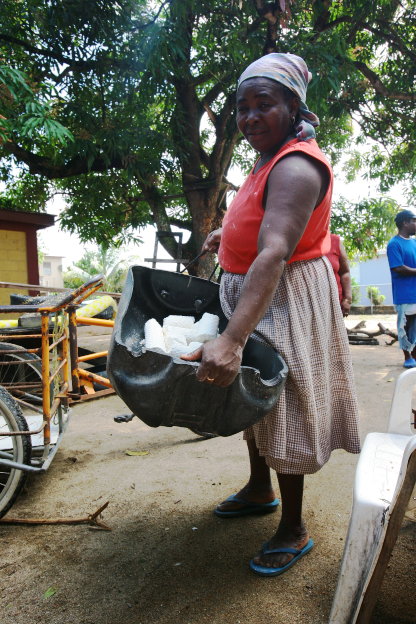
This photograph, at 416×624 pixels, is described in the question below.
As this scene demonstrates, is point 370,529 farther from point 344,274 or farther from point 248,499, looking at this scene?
point 344,274

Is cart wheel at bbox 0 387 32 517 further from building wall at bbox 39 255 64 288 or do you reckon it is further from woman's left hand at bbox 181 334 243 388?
building wall at bbox 39 255 64 288

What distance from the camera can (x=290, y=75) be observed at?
5.04 ft

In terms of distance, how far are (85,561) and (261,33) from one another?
6943 mm

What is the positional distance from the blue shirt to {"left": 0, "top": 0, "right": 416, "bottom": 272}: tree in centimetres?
244

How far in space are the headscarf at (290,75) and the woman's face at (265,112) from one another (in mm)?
22

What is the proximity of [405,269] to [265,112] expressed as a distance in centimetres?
398

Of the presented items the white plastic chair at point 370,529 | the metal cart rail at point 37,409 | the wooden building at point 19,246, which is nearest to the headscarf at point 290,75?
the white plastic chair at point 370,529

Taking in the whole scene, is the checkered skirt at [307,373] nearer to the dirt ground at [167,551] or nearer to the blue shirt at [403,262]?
the dirt ground at [167,551]

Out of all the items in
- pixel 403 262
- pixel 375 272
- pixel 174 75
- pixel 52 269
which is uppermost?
pixel 52 269

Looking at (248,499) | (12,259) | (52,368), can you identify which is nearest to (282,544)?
(248,499)

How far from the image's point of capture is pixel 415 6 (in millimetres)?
7336

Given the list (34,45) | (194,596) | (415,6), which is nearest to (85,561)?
(194,596)

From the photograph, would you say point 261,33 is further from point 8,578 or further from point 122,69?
point 8,578

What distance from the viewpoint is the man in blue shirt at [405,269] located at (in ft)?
16.5
